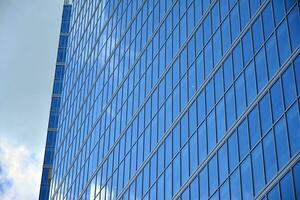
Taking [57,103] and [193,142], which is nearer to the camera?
[193,142]

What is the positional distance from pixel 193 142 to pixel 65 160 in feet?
120

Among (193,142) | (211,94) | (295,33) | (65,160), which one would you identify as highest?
(295,33)

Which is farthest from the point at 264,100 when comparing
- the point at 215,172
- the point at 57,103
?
the point at 57,103

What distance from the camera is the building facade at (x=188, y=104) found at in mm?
38344

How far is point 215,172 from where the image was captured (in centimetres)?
4338

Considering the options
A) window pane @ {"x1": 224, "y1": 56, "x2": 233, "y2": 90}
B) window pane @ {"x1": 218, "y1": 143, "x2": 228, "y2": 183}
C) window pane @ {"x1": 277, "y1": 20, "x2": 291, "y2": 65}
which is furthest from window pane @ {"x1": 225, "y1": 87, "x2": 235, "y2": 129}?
window pane @ {"x1": 277, "y1": 20, "x2": 291, "y2": 65}

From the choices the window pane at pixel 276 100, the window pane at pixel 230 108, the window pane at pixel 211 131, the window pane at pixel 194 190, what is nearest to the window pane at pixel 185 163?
the window pane at pixel 194 190

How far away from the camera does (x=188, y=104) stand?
163 feet

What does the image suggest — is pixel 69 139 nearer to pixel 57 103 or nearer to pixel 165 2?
pixel 165 2

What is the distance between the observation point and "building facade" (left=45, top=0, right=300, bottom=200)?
3834 cm

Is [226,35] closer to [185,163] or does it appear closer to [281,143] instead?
[185,163]

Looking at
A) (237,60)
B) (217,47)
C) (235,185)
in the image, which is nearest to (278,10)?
(237,60)

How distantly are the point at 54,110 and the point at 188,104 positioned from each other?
71.8m

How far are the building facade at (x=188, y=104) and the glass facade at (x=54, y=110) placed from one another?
30.4 meters
